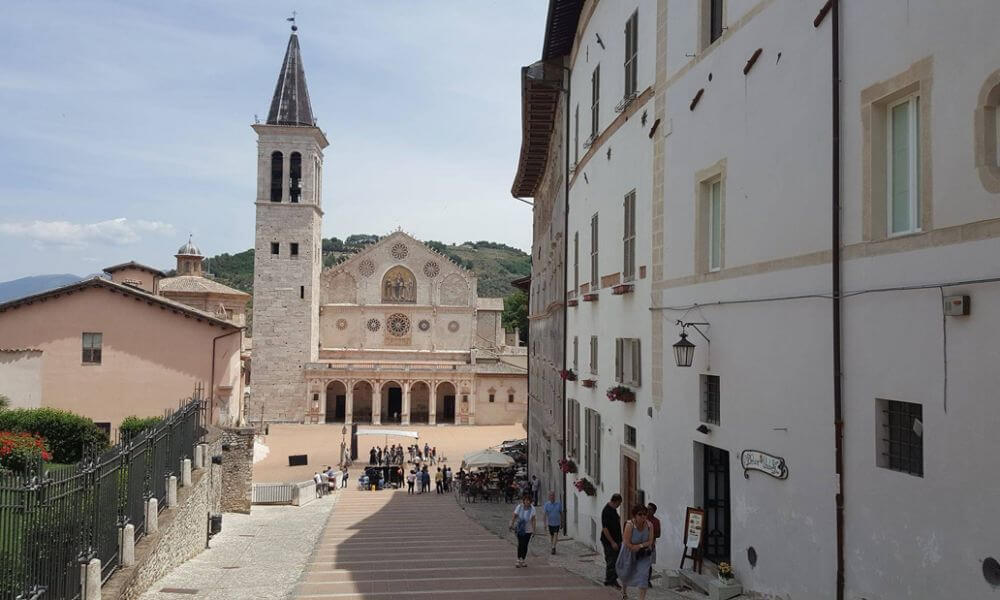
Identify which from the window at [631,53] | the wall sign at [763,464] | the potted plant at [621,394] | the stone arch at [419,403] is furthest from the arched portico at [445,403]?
the wall sign at [763,464]

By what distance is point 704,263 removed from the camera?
10.3m

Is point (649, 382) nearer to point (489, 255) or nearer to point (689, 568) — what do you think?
point (689, 568)

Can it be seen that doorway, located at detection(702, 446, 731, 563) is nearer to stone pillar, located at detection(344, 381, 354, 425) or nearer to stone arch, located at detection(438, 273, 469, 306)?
stone pillar, located at detection(344, 381, 354, 425)

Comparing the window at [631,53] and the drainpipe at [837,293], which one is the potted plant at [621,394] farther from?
the drainpipe at [837,293]

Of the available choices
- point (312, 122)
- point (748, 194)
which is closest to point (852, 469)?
point (748, 194)

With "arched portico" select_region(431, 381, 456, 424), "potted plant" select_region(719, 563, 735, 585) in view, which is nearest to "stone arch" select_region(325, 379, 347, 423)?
"arched portico" select_region(431, 381, 456, 424)

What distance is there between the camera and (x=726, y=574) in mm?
9094

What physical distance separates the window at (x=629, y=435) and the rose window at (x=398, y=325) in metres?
52.6

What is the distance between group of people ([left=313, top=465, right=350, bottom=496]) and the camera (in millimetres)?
32688

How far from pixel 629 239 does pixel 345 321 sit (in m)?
53.0

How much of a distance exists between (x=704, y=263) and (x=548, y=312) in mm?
15505

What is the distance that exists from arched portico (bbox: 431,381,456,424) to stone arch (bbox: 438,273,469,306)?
6.70m

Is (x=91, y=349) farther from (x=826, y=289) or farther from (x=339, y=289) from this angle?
(x=339, y=289)

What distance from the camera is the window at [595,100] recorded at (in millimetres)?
16125
